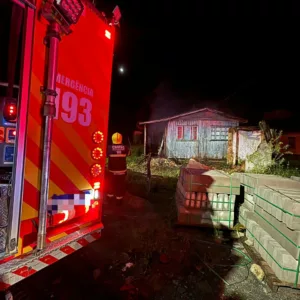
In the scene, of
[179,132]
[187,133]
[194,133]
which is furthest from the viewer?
[179,132]

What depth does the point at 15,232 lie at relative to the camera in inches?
71.7

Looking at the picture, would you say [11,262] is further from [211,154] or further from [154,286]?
[211,154]

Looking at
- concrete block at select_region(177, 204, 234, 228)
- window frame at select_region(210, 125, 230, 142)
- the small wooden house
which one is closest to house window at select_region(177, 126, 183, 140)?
the small wooden house

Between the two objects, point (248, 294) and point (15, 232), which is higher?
point (15, 232)

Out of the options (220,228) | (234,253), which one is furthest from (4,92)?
(220,228)

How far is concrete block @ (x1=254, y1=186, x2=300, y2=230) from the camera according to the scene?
308 cm

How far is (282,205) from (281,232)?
0.39 m

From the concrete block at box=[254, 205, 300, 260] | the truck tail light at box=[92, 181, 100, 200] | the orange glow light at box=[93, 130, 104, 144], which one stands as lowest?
the concrete block at box=[254, 205, 300, 260]

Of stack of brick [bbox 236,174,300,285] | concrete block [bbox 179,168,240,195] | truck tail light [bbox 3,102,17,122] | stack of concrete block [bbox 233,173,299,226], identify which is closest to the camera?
truck tail light [bbox 3,102,17,122]

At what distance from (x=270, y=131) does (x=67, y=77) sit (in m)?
12.2

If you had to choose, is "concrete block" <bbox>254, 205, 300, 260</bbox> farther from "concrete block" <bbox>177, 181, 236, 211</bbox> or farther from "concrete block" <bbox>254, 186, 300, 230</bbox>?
"concrete block" <bbox>177, 181, 236, 211</bbox>

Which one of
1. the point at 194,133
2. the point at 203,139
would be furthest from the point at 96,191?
the point at 194,133

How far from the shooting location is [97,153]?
2.72 meters

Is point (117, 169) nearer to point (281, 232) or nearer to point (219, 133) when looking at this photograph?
point (281, 232)
